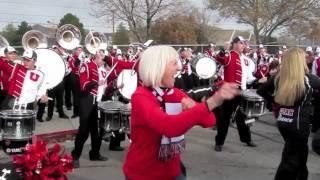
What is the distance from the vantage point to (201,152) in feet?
25.2

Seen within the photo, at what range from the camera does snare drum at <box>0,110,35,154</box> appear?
20.0 feet

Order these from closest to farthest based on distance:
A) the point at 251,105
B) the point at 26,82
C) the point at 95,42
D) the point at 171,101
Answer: the point at 171,101 < the point at 26,82 < the point at 251,105 < the point at 95,42

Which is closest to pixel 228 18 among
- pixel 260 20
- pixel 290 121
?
pixel 260 20

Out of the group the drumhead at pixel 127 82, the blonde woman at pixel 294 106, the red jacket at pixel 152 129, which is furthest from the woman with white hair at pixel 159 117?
the drumhead at pixel 127 82

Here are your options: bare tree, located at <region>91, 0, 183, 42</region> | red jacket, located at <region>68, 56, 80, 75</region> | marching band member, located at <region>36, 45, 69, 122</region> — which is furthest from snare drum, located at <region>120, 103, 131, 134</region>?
bare tree, located at <region>91, 0, 183, 42</region>

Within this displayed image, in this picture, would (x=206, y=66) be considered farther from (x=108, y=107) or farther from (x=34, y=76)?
(x=34, y=76)

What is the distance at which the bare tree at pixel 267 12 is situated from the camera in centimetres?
4241

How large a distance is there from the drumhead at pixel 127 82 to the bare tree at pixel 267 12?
115ft

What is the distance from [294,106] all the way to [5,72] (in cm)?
619

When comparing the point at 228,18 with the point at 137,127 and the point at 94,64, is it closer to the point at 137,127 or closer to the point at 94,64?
the point at 94,64

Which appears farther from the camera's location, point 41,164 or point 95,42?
point 95,42

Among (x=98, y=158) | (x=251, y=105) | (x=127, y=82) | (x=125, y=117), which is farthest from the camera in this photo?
(x=127, y=82)

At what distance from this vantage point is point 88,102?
6680mm

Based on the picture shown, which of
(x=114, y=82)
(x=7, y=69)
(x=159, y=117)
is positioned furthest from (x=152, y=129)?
(x=7, y=69)
